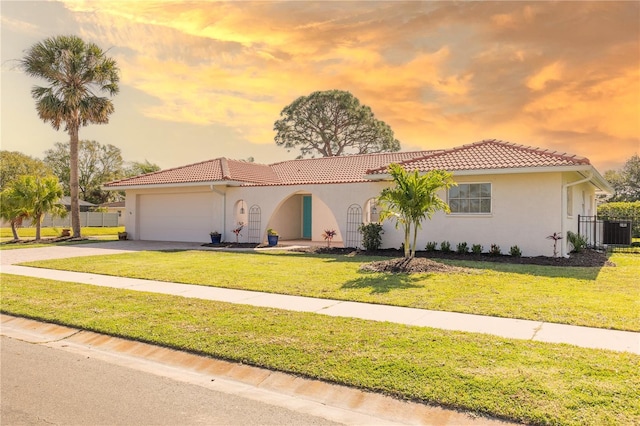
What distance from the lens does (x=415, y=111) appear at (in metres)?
21.0

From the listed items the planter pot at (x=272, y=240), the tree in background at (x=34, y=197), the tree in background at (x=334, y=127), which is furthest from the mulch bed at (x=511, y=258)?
the tree in background at (x=334, y=127)

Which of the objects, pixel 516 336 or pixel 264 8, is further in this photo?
pixel 264 8

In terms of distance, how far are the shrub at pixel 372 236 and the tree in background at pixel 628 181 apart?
133ft

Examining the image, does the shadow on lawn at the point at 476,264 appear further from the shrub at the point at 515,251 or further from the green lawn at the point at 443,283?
the shrub at the point at 515,251

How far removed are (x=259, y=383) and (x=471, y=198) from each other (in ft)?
42.8

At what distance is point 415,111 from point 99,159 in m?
56.8

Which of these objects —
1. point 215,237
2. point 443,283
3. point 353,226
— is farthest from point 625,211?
point 215,237

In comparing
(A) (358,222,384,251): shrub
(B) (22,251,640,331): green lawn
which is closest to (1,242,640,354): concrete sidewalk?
(B) (22,251,640,331): green lawn

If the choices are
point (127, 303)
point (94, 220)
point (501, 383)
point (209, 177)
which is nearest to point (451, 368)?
point (501, 383)

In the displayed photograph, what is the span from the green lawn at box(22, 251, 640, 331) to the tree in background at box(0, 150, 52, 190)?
46143 millimetres

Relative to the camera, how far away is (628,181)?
47.9m

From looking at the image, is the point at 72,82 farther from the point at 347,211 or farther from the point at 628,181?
the point at 628,181

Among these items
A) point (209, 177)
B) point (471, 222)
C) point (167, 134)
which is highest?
point (167, 134)

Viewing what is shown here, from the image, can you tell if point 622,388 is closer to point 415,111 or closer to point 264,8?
point 264,8
